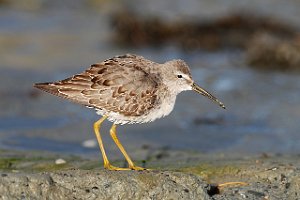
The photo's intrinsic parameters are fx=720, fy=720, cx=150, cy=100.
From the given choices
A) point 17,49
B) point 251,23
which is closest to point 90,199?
point 17,49

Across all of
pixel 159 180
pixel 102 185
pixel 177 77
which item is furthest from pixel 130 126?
pixel 102 185

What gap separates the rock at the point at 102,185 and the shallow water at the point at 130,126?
373cm

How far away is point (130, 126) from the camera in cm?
1295

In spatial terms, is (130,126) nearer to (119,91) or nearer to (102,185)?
(119,91)

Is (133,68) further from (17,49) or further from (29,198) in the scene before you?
(17,49)

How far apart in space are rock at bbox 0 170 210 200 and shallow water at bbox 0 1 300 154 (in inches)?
147

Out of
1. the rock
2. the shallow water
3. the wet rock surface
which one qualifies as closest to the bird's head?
the wet rock surface

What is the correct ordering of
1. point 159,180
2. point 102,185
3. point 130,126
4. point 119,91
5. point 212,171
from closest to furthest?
point 102,185, point 159,180, point 212,171, point 119,91, point 130,126

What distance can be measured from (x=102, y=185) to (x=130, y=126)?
5.78 m

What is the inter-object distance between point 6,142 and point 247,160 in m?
4.16

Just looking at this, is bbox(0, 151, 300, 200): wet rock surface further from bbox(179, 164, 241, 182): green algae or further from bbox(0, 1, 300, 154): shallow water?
bbox(0, 1, 300, 154): shallow water

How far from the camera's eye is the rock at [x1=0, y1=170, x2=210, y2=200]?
6898 mm

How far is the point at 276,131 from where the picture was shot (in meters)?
13.0

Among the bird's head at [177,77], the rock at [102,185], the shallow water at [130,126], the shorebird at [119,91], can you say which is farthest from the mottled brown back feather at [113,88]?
the shallow water at [130,126]
